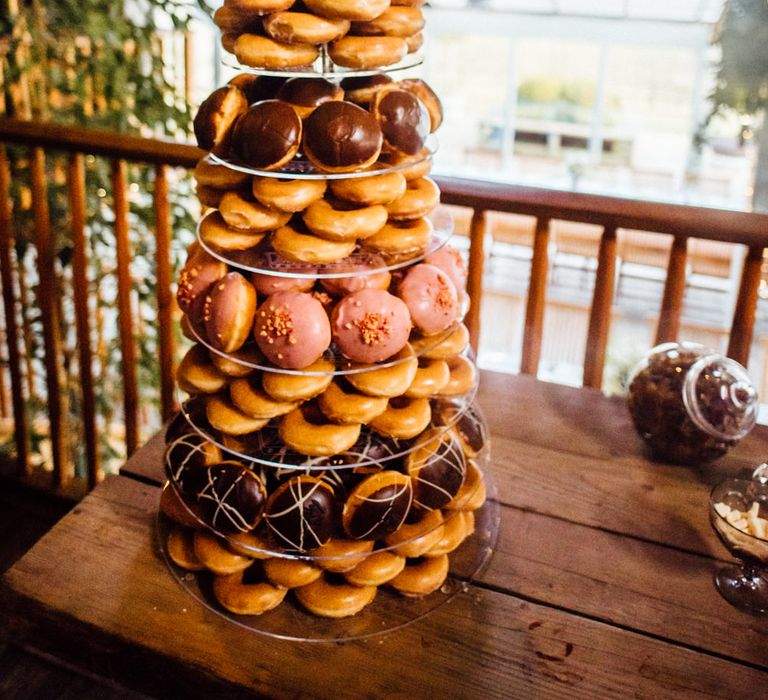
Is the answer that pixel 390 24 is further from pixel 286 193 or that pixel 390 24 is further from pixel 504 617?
pixel 504 617

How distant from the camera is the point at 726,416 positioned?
1.27 m

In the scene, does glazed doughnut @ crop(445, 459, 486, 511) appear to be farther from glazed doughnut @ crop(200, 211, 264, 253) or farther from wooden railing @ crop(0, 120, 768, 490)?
wooden railing @ crop(0, 120, 768, 490)

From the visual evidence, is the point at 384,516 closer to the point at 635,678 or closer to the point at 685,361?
the point at 635,678

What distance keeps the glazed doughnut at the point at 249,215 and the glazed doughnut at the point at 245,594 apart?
0.46m

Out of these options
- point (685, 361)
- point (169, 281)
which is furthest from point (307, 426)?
point (169, 281)

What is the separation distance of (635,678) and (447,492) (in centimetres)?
32

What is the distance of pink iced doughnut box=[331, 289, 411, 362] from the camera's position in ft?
3.16

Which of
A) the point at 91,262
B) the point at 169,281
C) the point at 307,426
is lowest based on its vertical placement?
the point at 91,262

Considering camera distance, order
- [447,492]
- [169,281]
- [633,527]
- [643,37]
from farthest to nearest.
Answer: [643,37] → [169,281] → [633,527] → [447,492]

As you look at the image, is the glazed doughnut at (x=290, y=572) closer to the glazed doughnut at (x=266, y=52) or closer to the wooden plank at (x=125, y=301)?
the glazed doughnut at (x=266, y=52)

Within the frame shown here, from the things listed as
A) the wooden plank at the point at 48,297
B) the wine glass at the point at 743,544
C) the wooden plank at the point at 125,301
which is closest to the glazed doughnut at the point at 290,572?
the wine glass at the point at 743,544

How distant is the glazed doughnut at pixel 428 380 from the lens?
3.46ft

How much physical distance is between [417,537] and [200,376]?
1.18 ft

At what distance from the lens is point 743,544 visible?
1.04m
